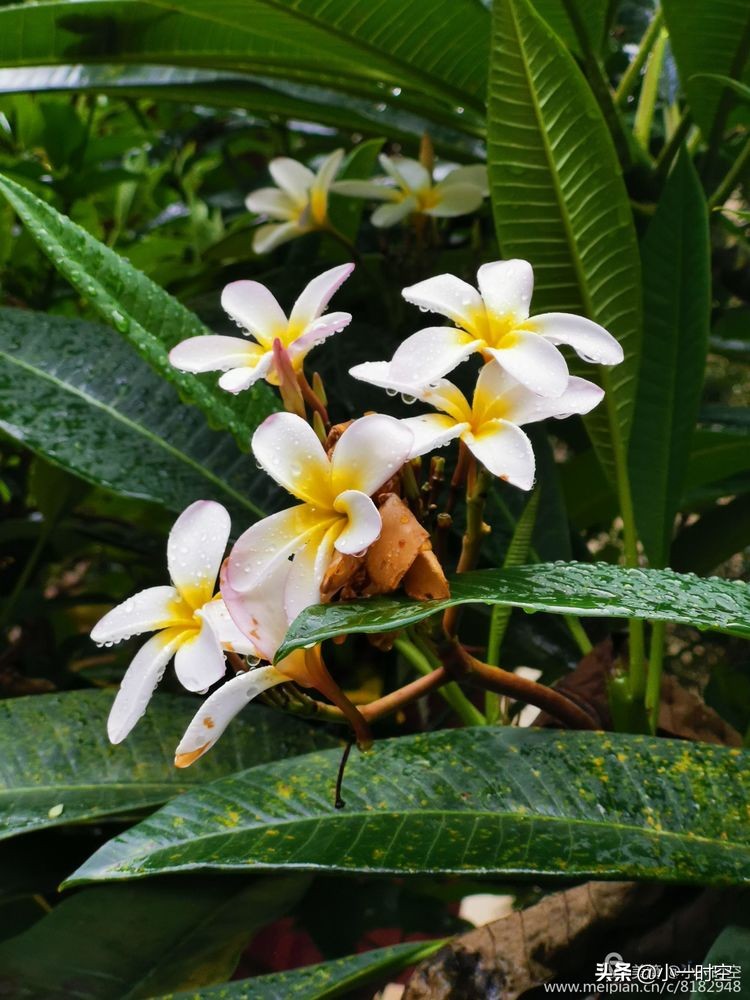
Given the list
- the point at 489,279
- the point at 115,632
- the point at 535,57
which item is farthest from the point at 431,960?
the point at 535,57

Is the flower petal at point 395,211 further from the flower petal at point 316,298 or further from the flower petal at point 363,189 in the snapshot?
the flower petal at point 316,298

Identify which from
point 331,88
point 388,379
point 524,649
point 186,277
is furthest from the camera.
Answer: point 186,277

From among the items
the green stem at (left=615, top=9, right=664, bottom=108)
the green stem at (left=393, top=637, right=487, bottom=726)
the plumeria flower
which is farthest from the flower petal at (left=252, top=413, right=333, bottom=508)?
the green stem at (left=615, top=9, right=664, bottom=108)

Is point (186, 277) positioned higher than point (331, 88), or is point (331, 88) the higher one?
point (331, 88)

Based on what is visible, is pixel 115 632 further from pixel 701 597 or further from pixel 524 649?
pixel 524 649

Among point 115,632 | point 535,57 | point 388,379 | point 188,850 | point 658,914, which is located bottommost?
A: point 658,914

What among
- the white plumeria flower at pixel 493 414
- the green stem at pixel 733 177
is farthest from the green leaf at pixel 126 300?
the green stem at pixel 733 177
